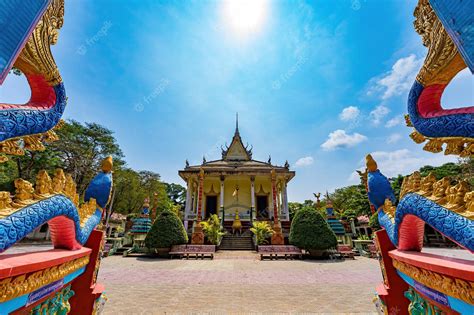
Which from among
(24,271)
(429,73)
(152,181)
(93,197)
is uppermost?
(152,181)

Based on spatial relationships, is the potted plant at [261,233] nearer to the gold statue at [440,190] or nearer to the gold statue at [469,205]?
the gold statue at [440,190]

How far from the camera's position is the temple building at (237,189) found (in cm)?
2000

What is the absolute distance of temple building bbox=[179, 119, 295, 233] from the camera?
20.0m

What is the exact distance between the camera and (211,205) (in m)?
21.2

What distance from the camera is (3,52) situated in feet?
4.46

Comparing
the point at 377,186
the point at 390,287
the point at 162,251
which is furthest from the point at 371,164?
the point at 162,251

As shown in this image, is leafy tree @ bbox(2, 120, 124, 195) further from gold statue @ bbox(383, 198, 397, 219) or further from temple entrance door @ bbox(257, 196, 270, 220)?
gold statue @ bbox(383, 198, 397, 219)

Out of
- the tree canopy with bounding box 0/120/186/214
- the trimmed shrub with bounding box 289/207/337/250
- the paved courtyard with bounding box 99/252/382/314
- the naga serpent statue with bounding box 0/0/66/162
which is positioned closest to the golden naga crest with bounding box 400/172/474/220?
the paved courtyard with bounding box 99/252/382/314

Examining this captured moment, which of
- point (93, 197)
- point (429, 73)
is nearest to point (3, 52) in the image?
point (93, 197)

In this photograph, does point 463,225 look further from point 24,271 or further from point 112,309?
point 112,309

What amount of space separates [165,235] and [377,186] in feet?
34.7

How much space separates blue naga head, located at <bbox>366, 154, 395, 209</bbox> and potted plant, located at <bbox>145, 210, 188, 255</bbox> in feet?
34.1

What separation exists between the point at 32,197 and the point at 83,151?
2577 centimetres

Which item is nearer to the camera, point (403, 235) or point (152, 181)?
point (403, 235)
